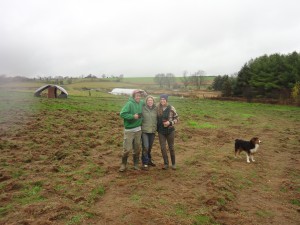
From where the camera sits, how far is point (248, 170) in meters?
8.97

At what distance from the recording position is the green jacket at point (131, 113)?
777 cm

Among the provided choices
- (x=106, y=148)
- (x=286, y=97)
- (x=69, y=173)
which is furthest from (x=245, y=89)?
(x=69, y=173)

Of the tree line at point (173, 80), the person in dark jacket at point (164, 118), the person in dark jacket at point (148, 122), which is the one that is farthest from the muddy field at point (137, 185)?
the tree line at point (173, 80)

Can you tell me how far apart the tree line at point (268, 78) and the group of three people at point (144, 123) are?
40442mm

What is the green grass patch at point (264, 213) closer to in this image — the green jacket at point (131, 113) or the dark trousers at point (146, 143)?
the dark trousers at point (146, 143)

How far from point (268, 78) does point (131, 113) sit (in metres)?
47.2

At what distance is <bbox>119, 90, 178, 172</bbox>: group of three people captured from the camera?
7.93m

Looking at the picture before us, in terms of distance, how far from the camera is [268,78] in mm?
49344

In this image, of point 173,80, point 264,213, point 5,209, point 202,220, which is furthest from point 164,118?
point 173,80

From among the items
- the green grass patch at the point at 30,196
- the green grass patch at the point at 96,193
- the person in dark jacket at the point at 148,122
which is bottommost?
the green grass patch at the point at 96,193

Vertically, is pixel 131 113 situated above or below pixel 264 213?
above

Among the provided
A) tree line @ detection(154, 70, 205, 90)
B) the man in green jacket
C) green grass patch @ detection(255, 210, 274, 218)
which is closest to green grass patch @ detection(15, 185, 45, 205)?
the man in green jacket

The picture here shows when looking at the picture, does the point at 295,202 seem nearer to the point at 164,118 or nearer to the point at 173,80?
the point at 164,118

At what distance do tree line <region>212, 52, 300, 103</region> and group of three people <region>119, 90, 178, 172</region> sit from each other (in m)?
40.4
